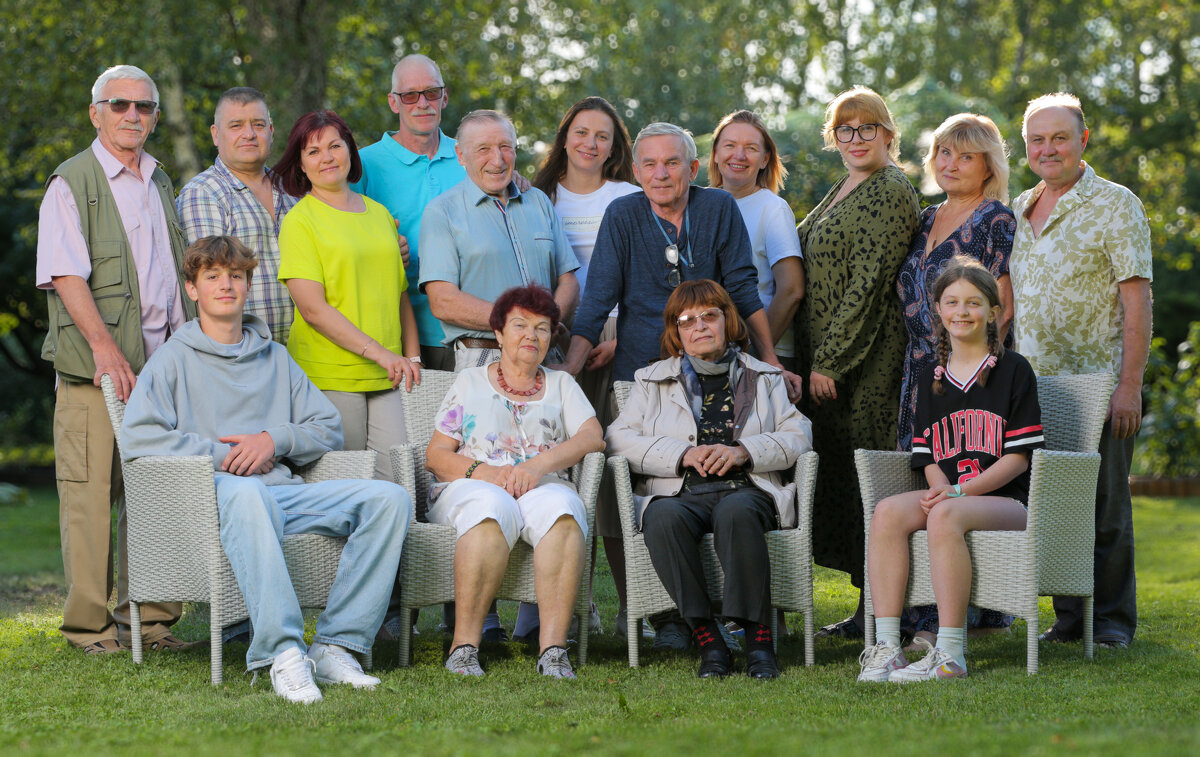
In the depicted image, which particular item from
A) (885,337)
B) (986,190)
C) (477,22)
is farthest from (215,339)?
(477,22)

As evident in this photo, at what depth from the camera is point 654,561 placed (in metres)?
3.89

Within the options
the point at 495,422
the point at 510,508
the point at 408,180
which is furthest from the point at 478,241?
the point at 510,508

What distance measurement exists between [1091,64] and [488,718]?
21839 mm

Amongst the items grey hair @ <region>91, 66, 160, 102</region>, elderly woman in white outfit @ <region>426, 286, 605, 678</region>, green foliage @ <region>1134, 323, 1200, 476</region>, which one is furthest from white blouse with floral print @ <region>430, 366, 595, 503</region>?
green foliage @ <region>1134, 323, 1200, 476</region>

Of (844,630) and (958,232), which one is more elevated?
(958,232)

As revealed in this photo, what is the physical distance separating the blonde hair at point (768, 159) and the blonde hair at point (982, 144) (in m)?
0.69

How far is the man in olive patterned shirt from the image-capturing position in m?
4.24

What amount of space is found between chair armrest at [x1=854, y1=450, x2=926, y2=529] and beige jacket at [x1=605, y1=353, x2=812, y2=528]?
0.68ft

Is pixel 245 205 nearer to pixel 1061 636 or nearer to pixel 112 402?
pixel 112 402

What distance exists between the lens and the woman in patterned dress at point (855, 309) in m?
4.44

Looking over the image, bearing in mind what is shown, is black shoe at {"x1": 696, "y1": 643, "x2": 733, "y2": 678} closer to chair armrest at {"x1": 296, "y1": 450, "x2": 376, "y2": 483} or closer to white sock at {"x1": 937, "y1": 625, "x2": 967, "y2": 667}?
white sock at {"x1": 937, "y1": 625, "x2": 967, "y2": 667}

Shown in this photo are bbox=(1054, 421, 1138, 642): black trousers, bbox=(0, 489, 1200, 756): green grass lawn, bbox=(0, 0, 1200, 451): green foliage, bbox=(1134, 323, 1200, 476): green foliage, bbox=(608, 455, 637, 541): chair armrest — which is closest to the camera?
bbox=(0, 489, 1200, 756): green grass lawn

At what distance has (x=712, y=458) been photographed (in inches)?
157

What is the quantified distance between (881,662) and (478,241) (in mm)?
2068
